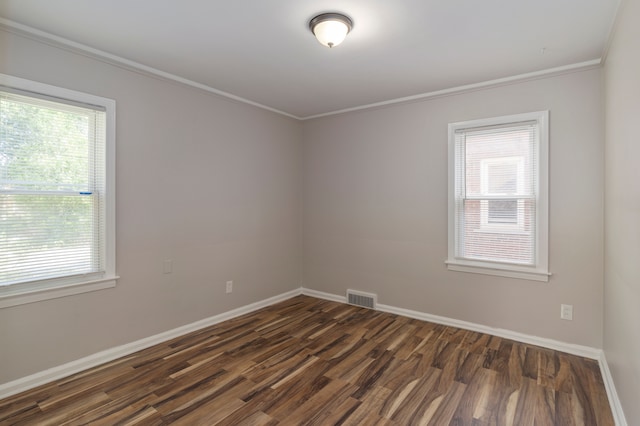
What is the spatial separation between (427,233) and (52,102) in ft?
12.3

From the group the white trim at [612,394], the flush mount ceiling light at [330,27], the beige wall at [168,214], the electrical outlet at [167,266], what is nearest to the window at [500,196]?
the white trim at [612,394]

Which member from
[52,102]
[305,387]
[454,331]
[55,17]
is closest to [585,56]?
[454,331]

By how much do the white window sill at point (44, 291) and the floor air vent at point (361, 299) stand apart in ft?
9.08

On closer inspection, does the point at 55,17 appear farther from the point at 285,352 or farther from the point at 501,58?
the point at 501,58

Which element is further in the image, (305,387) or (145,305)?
(145,305)

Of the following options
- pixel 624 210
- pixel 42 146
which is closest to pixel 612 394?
pixel 624 210

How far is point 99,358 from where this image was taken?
9.20 feet

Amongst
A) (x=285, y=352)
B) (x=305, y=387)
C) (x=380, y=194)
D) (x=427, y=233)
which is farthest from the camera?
(x=380, y=194)

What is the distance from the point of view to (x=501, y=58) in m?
Result: 2.87

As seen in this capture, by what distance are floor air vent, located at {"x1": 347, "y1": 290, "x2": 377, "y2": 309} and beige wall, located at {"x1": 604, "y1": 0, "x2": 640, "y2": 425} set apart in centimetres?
229

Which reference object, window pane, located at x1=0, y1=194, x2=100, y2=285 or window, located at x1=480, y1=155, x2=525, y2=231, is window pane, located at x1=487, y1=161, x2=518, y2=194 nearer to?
window, located at x1=480, y1=155, x2=525, y2=231

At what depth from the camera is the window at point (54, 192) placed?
2396 mm

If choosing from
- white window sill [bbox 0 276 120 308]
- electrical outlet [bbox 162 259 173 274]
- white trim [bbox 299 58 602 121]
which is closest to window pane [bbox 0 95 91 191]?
white window sill [bbox 0 276 120 308]

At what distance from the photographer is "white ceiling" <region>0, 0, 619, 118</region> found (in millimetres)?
2146
